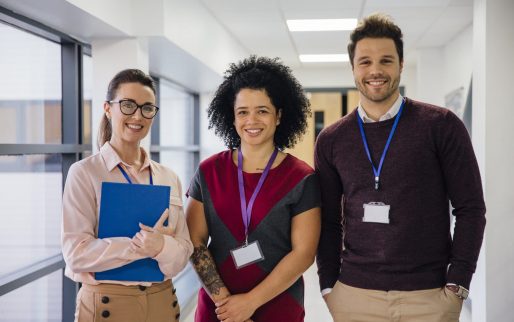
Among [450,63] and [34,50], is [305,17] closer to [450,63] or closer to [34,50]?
[450,63]

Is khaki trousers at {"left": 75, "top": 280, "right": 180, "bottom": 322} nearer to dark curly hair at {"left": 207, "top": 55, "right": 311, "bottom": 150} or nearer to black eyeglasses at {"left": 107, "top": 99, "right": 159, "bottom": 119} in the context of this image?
black eyeglasses at {"left": 107, "top": 99, "right": 159, "bottom": 119}

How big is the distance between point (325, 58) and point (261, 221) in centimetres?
638

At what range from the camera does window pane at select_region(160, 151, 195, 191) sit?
5730mm

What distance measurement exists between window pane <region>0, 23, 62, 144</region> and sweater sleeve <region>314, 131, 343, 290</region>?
1.66m

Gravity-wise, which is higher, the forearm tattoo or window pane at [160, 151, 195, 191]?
window pane at [160, 151, 195, 191]

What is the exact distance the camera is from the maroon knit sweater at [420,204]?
5.79ft

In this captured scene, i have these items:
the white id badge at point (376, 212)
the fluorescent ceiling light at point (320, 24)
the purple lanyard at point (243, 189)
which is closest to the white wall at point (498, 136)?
the fluorescent ceiling light at point (320, 24)

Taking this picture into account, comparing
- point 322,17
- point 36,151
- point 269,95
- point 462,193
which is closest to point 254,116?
point 269,95

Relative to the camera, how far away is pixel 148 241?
64.5 inches

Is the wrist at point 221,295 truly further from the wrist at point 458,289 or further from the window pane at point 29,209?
the window pane at point 29,209

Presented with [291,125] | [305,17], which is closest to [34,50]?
[291,125]

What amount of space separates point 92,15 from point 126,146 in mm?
1257

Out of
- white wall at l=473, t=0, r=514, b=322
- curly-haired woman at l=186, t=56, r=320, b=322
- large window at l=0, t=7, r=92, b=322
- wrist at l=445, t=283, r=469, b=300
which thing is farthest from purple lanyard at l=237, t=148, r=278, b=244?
white wall at l=473, t=0, r=514, b=322

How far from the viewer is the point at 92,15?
9.09 feet
